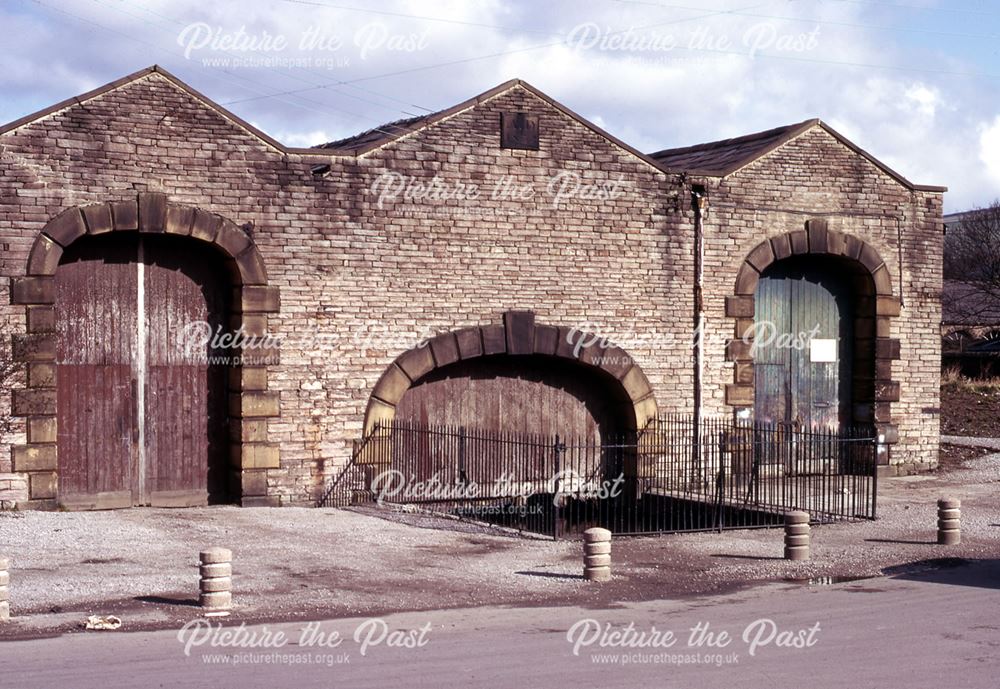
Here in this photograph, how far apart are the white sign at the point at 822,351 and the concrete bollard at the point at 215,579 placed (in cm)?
1278

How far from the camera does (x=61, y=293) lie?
1622cm

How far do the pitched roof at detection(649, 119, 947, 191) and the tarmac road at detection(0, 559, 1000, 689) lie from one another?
995 centimetres

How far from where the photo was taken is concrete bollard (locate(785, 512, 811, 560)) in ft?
44.6

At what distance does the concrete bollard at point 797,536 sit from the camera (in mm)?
13594

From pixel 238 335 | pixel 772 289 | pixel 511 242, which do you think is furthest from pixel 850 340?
pixel 238 335

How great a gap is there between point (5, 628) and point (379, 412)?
822 cm

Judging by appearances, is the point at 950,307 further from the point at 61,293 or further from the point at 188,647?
the point at 188,647

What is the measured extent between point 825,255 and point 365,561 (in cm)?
1065

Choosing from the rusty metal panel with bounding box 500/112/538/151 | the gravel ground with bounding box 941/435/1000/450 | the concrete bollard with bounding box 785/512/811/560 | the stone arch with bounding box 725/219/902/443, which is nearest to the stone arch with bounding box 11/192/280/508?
the rusty metal panel with bounding box 500/112/538/151

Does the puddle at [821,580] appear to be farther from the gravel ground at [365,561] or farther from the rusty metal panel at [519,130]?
the rusty metal panel at [519,130]

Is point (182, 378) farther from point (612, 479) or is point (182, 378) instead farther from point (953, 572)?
point (953, 572)

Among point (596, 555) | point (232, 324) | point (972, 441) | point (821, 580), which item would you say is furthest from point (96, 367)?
point (972, 441)

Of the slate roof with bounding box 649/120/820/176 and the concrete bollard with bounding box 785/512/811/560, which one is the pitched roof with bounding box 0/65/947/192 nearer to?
the slate roof with bounding box 649/120/820/176

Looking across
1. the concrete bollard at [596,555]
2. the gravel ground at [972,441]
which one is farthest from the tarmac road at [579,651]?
the gravel ground at [972,441]
